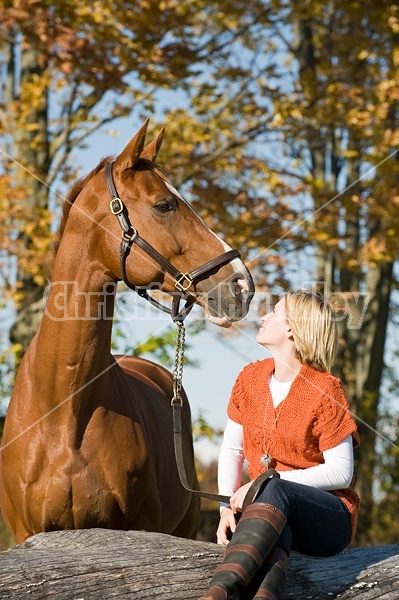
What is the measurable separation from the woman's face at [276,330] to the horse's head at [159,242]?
36cm

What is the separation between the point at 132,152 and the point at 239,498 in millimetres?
1946

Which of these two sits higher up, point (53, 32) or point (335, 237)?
point (53, 32)

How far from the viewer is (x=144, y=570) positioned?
3098mm

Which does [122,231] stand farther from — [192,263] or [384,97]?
[384,97]

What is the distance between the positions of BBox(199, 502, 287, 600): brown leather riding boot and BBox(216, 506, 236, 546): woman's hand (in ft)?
1.02

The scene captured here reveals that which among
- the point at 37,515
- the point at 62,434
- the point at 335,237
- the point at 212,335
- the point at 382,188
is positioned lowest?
the point at 37,515

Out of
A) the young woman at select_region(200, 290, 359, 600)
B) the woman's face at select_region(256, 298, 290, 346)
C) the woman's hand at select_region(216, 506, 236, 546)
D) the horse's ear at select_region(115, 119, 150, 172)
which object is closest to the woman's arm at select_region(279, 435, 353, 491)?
the young woman at select_region(200, 290, 359, 600)

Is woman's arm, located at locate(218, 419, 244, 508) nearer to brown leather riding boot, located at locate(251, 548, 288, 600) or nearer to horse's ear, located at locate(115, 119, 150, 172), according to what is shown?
brown leather riding boot, located at locate(251, 548, 288, 600)

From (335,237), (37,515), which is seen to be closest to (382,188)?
(335,237)

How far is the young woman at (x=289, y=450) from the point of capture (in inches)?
119

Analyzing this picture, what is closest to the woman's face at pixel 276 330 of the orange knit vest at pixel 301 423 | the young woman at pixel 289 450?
the young woman at pixel 289 450

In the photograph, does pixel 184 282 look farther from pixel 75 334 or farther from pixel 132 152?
pixel 132 152

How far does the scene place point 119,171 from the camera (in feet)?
14.5

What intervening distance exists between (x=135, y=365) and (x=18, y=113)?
17.0ft
